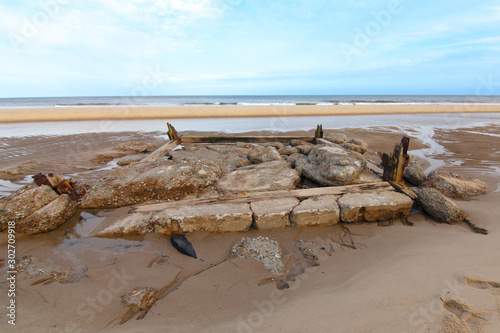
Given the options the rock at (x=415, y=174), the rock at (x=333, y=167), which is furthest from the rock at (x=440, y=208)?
the rock at (x=415, y=174)

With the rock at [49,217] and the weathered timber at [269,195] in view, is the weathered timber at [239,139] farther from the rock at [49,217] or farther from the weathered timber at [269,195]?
the rock at [49,217]

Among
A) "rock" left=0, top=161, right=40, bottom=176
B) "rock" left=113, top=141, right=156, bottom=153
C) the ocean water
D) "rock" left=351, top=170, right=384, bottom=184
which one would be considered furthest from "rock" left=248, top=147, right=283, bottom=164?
the ocean water

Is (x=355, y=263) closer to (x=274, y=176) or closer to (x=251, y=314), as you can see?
(x=251, y=314)

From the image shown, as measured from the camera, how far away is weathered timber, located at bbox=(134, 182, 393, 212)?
3371mm

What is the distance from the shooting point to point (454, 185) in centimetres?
397

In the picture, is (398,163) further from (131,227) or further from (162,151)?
(162,151)

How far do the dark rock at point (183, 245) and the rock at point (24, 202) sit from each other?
2090mm

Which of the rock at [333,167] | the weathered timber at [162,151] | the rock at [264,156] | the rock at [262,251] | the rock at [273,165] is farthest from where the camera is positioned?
the weathered timber at [162,151]

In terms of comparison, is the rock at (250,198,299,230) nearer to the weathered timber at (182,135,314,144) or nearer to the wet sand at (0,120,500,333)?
the wet sand at (0,120,500,333)

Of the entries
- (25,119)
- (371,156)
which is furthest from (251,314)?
(25,119)

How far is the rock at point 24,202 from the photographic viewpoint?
310 centimetres

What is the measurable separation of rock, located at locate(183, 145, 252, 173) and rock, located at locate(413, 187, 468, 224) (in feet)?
11.4

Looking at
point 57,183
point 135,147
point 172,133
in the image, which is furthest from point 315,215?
point 135,147

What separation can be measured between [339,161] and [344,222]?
113cm
